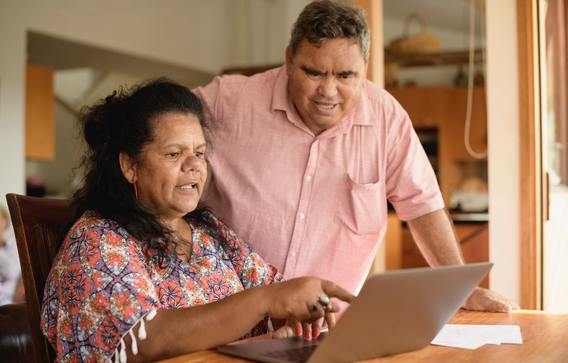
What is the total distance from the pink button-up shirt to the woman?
0.26 meters

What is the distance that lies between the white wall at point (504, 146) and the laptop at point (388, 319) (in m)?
1.55

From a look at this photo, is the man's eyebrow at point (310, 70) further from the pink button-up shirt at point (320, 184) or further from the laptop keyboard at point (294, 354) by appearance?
the laptop keyboard at point (294, 354)

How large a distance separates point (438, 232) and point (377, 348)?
89cm

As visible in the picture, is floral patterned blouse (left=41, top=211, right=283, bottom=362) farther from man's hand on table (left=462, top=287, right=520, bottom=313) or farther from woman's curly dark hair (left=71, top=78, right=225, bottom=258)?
man's hand on table (left=462, top=287, right=520, bottom=313)

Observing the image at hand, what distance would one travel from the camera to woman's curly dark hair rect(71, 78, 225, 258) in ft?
4.25

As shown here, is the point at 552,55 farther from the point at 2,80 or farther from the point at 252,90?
the point at 2,80

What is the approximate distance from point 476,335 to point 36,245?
106 cm

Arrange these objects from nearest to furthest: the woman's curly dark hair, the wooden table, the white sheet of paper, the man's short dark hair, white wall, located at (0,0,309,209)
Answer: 1. the wooden table
2. the white sheet of paper
3. the woman's curly dark hair
4. the man's short dark hair
5. white wall, located at (0,0,309,209)

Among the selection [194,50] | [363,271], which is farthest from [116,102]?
[194,50]

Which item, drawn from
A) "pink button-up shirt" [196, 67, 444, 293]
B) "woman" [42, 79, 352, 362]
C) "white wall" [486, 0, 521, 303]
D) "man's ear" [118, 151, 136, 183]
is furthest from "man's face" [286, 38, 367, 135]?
"white wall" [486, 0, 521, 303]

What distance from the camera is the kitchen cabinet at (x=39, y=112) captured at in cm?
489

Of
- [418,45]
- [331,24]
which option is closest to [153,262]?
[331,24]

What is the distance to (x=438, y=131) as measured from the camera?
6.79 metres

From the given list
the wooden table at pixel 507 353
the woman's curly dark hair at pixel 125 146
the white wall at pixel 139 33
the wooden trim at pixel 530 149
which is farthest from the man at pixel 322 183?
the white wall at pixel 139 33
